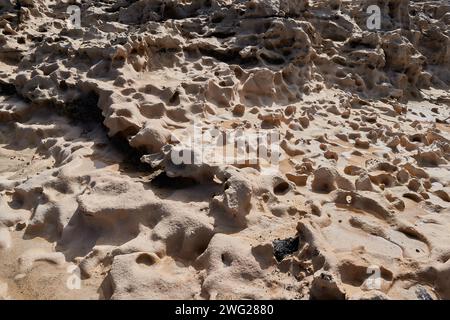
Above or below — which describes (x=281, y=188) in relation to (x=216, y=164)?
below

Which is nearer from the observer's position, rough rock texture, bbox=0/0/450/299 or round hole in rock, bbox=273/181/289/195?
rough rock texture, bbox=0/0/450/299

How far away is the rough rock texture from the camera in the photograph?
2883 mm

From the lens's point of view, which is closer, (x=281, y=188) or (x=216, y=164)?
(x=216, y=164)

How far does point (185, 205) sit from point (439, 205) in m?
2.44

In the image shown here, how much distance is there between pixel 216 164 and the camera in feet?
12.2

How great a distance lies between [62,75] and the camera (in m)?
5.70

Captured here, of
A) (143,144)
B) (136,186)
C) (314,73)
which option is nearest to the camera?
(136,186)

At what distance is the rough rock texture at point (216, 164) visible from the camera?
288cm

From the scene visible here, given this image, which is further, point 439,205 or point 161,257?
point 439,205

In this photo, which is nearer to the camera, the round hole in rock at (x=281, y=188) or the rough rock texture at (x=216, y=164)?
the rough rock texture at (x=216, y=164)
